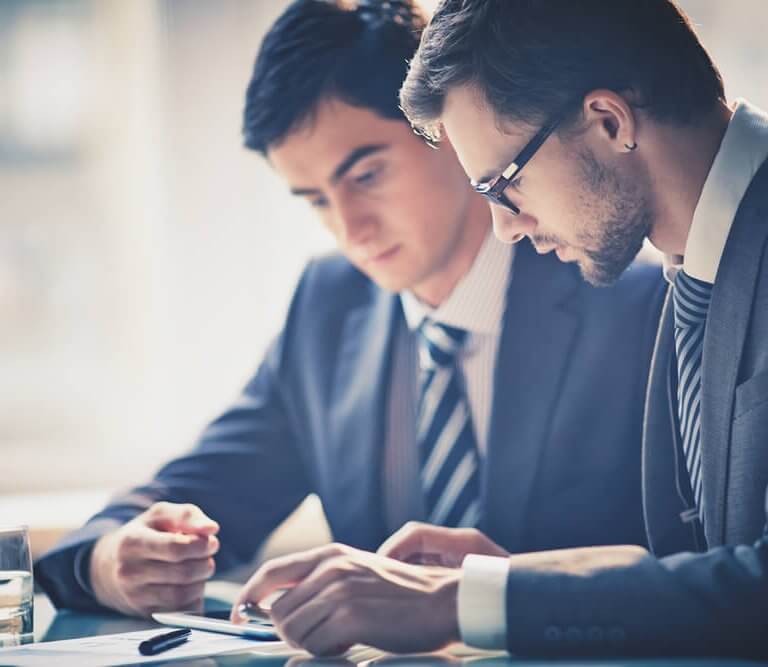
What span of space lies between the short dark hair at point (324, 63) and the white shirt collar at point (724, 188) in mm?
748

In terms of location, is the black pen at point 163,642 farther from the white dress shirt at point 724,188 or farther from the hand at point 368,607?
the white dress shirt at point 724,188

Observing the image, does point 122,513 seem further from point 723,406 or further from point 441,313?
point 723,406

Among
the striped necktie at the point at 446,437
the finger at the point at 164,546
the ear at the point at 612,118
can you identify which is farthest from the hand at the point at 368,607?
the striped necktie at the point at 446,437

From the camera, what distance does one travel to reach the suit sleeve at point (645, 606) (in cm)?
100

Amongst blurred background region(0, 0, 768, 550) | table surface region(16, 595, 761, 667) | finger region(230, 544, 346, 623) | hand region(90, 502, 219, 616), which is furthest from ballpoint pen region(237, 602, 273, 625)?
blurred background region(0, 0, 768, 550)

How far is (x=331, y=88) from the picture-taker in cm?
190

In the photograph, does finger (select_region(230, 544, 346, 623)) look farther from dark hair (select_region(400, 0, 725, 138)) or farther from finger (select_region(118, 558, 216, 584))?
dark hair (select_region(400, 0, 725, 138))

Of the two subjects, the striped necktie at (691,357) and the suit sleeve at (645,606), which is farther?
the striped necktie at (691,357)

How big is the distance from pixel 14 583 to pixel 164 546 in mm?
239

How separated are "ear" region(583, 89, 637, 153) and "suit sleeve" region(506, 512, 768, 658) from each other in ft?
1.72

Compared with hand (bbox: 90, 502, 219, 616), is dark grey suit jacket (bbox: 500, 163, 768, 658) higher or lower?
higher

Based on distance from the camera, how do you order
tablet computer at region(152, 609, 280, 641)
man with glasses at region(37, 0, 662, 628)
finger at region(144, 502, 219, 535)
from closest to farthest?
1. tablet computer at region(152, 609, 280, 641)
2. finger at region(144, 502, 219, 535)
3. man with glasses at region(37, 0, 662, 628)

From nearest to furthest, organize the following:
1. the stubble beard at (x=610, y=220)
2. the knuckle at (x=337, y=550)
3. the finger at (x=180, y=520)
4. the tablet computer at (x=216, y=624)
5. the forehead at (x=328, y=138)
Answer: the knuckle at (x=337, y=550)
the tablet computer at (x=216, y=624)
the stubble beard at (x=610, y=220)
the finger at (x=180, y=520)
the forehead at (x=328, y=138)

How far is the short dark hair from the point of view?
188 centimetres
